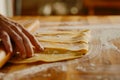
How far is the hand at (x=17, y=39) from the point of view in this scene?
0.80 m

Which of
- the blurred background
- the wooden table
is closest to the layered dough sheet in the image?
the wooden table

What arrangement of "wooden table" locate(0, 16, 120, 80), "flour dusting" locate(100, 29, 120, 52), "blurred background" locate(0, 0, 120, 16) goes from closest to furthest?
"wooden table" locate(0, 16, 120, 80), "flour dusting" locate(100, 29, 120, 52), "blurred background" locate(0, 0, 120, 16)

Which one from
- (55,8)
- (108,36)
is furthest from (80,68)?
(55,8)

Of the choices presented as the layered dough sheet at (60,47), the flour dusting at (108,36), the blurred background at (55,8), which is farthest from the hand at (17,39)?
the blurred background at (55,8)

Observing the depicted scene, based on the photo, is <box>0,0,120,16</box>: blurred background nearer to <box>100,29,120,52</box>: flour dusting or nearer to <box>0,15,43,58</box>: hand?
<box>100,29,120,52</box>: flour dusting

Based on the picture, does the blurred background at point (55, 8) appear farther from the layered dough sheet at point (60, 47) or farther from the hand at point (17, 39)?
the hand at point (17, 39)

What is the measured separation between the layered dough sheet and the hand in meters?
0.03

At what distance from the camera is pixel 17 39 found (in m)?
0.82

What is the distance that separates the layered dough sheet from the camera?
79 centimetres

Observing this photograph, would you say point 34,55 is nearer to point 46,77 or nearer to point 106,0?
point 46,77

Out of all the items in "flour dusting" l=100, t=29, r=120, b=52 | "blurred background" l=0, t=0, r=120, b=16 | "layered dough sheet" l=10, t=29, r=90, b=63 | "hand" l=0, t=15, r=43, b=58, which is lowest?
"blurred background" l=0, t=0, r=120, b=16

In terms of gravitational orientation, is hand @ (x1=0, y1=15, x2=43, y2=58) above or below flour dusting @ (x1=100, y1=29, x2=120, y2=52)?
above

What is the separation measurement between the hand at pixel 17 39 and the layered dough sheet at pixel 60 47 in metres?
0.03

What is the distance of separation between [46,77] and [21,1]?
3404mm
